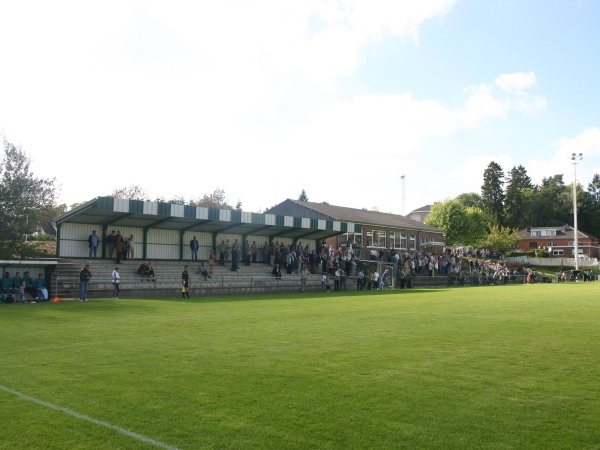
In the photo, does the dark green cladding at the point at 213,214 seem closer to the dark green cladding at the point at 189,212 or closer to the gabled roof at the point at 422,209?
the dark green cladding at the point at 189,212

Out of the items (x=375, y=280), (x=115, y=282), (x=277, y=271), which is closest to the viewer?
(x=115, y=282)

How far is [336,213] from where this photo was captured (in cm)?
5597

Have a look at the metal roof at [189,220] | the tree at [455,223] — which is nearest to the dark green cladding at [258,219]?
the metal roof at [189,220]

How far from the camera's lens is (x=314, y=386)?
7.42 meters

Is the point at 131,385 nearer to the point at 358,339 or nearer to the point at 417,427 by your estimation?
the point at 417,427

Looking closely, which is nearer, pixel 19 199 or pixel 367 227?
pixel 19 199

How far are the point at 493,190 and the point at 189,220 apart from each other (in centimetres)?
9304

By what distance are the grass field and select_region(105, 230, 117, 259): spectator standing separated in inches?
638

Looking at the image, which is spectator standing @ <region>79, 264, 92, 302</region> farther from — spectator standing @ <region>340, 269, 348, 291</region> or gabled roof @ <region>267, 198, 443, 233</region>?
gabled roof @ <region>267, 198, 443, 233</region>

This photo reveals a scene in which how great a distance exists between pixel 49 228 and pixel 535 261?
70825mm

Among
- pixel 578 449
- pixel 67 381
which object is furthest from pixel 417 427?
pixel 67 381

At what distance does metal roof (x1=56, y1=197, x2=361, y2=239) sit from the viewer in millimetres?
27703

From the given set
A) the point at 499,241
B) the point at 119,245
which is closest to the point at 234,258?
the point at 119,245

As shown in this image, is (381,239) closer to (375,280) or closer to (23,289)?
(375,280)
